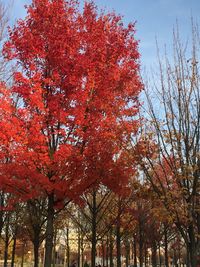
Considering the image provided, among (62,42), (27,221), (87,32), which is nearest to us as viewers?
(62,42)

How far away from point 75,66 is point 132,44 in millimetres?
2377

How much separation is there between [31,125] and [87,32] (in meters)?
3.77

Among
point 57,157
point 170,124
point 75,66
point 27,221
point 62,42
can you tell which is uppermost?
point 62,42

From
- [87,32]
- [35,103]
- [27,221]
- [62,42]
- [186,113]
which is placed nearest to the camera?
[186,113]

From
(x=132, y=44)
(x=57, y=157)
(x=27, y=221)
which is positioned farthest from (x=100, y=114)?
(x=27, y=221)

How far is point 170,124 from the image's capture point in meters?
9.20

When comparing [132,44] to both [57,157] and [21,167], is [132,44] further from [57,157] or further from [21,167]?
[21,167]

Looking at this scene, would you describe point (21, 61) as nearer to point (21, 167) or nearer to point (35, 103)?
point (35, 103)

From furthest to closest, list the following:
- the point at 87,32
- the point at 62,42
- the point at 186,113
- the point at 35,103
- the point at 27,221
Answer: the point at 27,221
the point at 87,32
the point at 62,42
the point at 35,103
the point at 186,113

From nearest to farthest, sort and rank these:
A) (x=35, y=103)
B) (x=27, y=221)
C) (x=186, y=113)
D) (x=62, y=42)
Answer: (x=186, y=113)
(x=35, y=103)
(x=62, y=42)
(x=27, y=221)

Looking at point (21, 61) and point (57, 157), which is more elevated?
point (21, 61)

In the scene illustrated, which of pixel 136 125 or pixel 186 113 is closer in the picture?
pixel 186 113

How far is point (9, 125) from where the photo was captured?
9.06 meters

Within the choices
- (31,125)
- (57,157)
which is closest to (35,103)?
(31,125)
